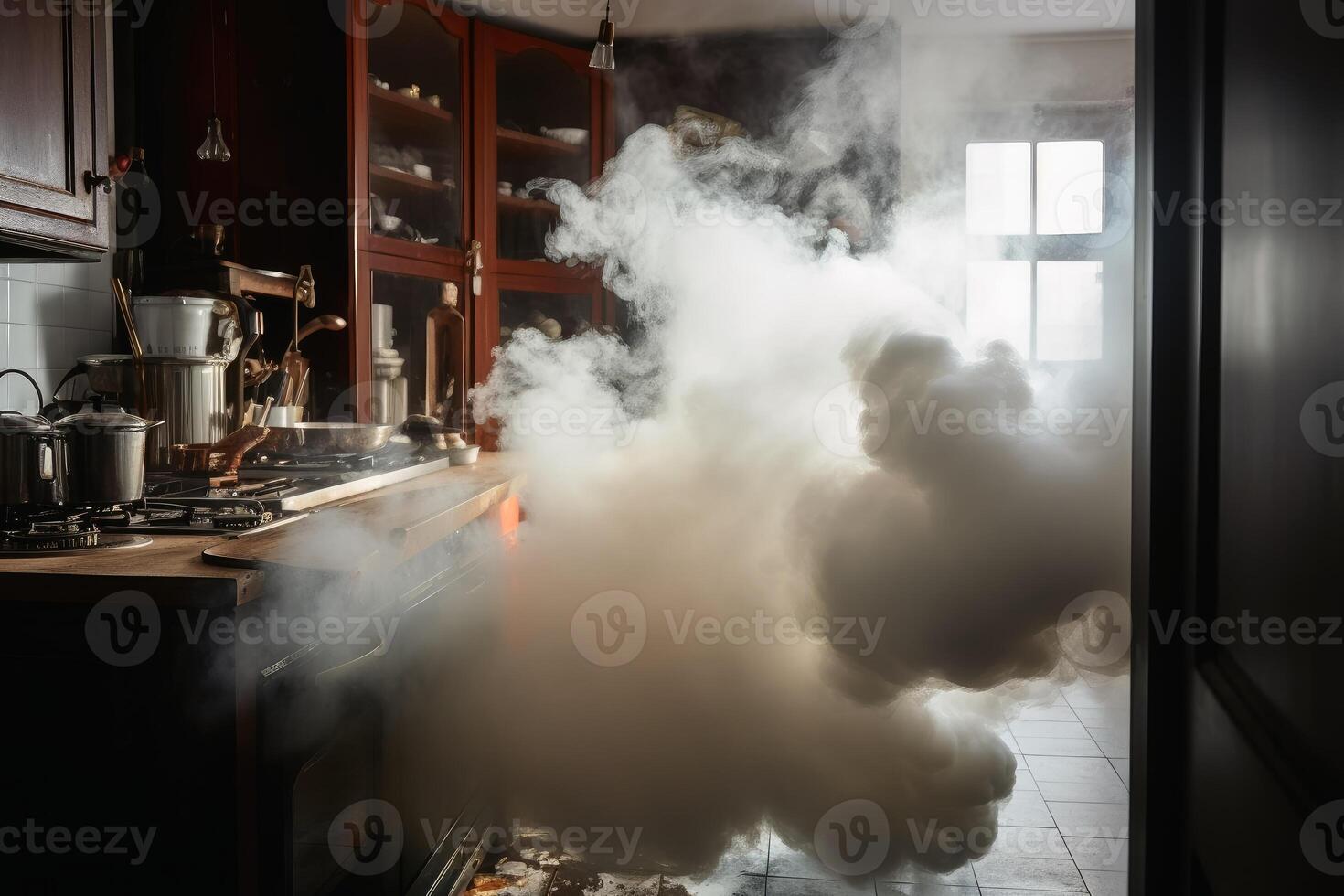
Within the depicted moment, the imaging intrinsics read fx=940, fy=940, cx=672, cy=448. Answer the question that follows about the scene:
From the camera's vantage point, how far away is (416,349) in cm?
414

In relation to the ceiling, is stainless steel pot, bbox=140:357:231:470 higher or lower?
lower

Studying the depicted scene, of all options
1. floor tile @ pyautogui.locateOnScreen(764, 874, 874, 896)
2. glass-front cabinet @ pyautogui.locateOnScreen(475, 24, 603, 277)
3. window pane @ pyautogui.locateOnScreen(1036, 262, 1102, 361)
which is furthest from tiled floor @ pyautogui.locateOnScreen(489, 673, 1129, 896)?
glass-front cabinet @ pyautogui.locateOnScreen(475, 24, 603, 277)

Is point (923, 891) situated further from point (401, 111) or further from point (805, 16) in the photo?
point (805, 16)

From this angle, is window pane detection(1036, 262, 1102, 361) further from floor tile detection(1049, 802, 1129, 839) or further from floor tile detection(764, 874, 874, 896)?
floor tile detection(764, 874, 874, 896)

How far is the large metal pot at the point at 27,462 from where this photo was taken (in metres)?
1.57

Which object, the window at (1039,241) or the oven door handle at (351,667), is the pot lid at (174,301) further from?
the window at (1039,241)

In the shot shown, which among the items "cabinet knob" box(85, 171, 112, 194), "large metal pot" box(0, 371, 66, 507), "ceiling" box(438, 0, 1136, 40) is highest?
"ceiling" box(438, 0, 1136, 40)

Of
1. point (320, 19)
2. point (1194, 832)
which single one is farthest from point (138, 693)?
point (320, 19)

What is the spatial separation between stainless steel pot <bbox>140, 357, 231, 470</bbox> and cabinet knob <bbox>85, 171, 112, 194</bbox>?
0.45m

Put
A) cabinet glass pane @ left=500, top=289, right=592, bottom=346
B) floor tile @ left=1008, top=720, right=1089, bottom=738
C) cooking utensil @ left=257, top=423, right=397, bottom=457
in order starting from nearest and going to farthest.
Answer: cooking utensil @ left=257, top=423, right=397, bottom=457 < floor tile @ left=1008, top=720, right=1089, bottom=738 < cabinet glass pane @ left=500, top=289, right=592, bottom=346

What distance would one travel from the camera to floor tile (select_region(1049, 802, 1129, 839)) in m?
2.79

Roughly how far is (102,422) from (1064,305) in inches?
190

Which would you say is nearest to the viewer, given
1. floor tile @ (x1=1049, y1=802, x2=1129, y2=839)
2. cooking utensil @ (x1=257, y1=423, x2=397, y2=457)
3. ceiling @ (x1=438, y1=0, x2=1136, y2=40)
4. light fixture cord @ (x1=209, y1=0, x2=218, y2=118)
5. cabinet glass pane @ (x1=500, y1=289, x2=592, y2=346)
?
cooking utensil @ (x1=257, y1=423, x2=397, y2=457)

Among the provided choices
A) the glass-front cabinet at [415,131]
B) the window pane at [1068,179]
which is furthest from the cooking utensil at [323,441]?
the window pane at [1068,179]
